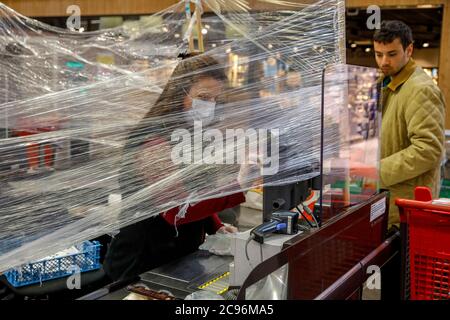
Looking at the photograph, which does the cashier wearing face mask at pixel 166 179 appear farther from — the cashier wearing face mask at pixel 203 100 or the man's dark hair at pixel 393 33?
the man's dark hair at pixel 393 33

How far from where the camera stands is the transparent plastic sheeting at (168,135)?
134cm

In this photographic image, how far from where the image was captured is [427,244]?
1.56 m

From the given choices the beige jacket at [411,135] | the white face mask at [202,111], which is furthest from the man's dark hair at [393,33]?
the white face mask at [202,111]

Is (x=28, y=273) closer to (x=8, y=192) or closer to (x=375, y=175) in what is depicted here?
(x=8, y=192)

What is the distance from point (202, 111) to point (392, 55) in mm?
1138

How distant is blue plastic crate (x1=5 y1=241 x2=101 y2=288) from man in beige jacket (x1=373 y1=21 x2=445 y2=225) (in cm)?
134

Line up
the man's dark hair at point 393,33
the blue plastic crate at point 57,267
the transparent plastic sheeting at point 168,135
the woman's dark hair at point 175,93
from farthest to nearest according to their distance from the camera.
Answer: the man's dark hair at point 393,33
the blue plastic crate at point 57,267
the woman's dark hair at point 175,93
the transparent plastic sheeting at point 168,135

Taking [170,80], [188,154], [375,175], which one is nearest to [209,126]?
[188,154]

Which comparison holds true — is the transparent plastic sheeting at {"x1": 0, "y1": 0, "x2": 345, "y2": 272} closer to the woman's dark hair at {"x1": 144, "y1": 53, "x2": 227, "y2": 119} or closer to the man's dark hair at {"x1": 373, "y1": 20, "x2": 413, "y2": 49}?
the woman's dark hair at {"x1": 144, "y1": 53, "x2": 227, "y2": 119}

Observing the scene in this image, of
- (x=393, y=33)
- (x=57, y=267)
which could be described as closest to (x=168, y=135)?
(x=57, y=267)

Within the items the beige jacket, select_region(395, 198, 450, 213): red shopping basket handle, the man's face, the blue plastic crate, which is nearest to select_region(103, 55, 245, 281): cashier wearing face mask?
the blue plastic crate

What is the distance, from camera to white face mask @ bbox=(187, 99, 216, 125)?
1526mm

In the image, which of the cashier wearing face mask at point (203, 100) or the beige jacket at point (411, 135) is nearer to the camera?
the cashier wearing face mask at point (203, 100)
